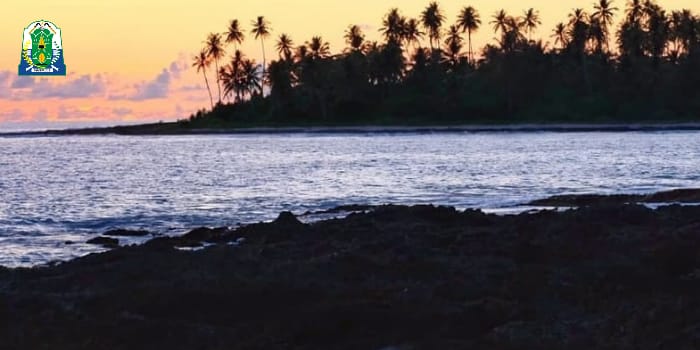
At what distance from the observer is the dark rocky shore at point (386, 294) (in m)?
13.4

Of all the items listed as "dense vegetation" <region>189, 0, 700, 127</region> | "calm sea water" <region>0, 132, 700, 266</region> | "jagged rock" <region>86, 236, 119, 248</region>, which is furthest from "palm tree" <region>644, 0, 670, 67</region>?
"jagged rock" <region>86, 236, 119, 248</region>

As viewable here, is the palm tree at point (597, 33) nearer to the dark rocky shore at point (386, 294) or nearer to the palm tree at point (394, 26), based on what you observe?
the palm tree at point (394, 26)

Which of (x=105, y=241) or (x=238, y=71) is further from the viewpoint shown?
(x=238, y=71)

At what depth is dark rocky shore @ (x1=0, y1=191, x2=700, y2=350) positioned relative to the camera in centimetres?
1338

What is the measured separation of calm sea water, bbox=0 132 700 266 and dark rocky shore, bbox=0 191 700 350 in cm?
819

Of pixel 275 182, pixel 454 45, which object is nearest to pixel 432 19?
pixel 454 45

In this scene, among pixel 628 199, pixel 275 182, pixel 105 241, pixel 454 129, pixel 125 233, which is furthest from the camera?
pixel 454 129

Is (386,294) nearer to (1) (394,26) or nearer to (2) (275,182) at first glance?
(2) (275,182)

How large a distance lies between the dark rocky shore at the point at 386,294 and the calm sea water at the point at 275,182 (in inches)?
322

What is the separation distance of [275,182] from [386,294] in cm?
4164

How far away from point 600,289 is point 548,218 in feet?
27.3

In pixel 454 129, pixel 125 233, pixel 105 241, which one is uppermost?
pixel 105 241

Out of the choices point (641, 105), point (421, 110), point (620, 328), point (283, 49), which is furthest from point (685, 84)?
point (620, 328)

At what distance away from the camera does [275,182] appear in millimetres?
57062
